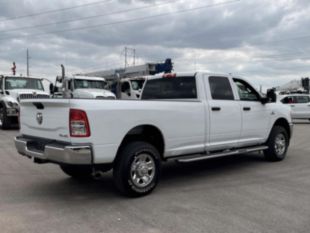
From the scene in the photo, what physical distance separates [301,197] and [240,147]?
81.2 inches

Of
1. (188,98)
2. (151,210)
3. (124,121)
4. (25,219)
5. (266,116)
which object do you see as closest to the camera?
(25,219)

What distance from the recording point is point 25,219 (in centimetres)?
441

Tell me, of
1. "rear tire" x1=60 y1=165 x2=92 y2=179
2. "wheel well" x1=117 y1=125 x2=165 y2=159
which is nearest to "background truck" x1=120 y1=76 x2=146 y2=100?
"rear tire" x1=60 y1=165 x2=92 y2=179

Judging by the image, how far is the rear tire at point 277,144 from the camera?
8.12 meters

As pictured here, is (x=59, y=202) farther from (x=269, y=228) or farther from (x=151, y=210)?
(x=269, y=228)

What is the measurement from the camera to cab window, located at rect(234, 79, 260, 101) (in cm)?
741

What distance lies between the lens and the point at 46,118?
522cm

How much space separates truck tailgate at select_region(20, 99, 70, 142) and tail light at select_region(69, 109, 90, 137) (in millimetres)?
91

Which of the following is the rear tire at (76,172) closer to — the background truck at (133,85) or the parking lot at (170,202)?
the parking lot at (170,202)

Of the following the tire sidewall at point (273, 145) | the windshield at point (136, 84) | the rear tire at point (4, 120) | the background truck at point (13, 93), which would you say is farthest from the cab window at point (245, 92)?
the windshield at point (136, 84)

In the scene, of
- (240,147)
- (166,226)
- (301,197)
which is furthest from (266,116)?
(166,226)

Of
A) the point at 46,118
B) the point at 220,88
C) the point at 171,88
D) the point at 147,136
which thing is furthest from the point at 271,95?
the point at 46,118

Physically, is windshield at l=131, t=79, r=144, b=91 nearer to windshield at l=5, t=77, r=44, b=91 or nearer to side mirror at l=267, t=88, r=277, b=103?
windshield at l=5, t=77, r=44, b=91

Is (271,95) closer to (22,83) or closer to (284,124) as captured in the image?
(284,124)
